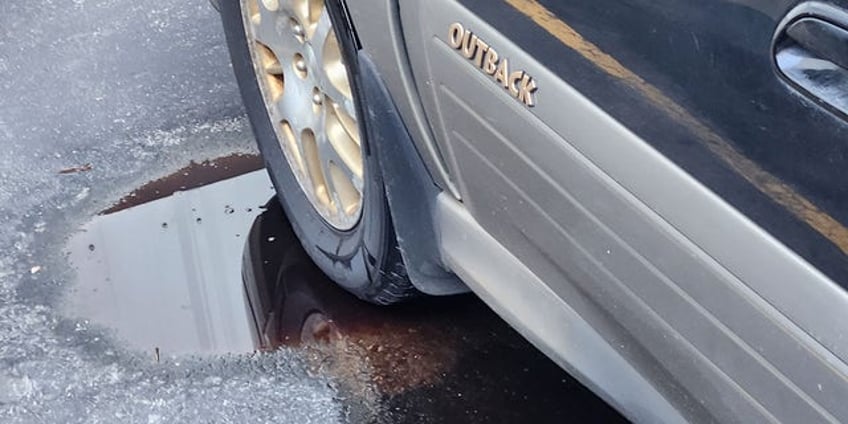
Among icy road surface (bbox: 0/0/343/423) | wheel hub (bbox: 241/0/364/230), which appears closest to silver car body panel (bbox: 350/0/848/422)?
wheel hub (bbox: 241/0/364/230)

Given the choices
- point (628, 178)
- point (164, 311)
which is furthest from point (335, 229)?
point (628, 178)

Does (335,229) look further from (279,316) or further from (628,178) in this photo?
(628,178)

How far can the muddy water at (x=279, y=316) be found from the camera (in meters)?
2.87

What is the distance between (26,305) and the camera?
3186 millimetres

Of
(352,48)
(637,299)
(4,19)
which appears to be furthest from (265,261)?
(4,19)

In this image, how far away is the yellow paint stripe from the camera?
1.49m

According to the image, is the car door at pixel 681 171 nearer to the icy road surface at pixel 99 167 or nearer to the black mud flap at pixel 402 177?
the black mud flap at pixel 402 177

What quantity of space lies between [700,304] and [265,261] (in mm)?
1811

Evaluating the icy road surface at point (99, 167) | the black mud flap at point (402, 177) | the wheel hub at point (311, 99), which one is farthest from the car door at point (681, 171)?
the icy road surface at point (99, 167)

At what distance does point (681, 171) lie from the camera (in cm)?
166

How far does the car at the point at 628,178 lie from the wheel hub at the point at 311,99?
18 millimetres

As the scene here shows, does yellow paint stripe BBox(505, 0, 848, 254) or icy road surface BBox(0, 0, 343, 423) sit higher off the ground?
yellow paint stripe BBox(505, 0, 848, 254)

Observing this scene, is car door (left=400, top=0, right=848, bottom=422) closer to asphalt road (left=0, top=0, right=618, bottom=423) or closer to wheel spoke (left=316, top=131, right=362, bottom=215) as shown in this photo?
wheel spoke (left=316, top=131, right=362, bottom=215)

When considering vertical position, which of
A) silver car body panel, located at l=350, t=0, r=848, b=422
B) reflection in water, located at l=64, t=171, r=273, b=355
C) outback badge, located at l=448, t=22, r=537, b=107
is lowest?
reflection in water, located at l=64, t=171, r=273, b=355
